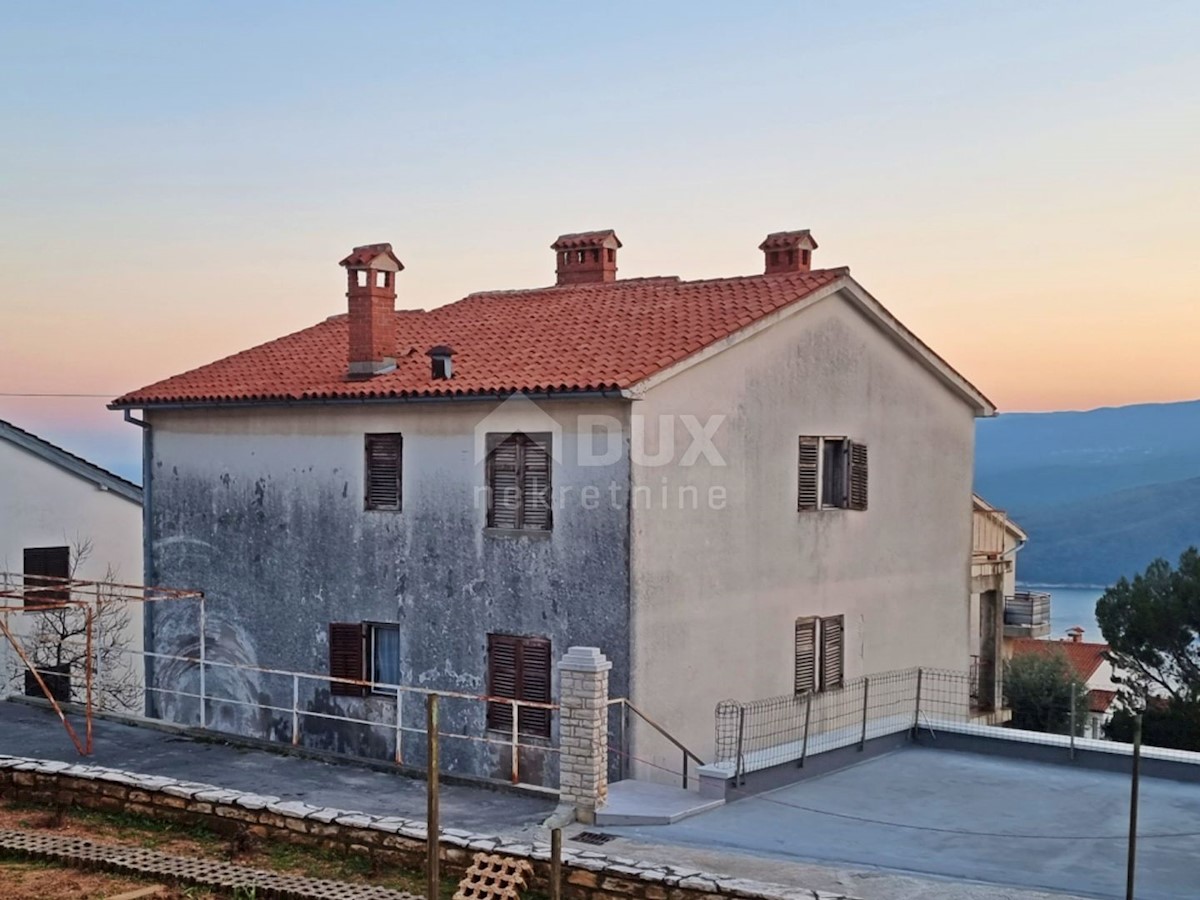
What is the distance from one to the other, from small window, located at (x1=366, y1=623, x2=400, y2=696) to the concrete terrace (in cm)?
137

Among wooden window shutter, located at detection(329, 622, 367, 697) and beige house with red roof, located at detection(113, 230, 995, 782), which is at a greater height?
beige house with red roof, located at detection(113, 230, 995, 782)

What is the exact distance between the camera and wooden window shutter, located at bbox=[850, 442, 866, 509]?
738 inches

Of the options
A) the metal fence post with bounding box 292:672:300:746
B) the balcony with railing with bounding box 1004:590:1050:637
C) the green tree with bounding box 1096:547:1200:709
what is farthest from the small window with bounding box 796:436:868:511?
the balcony with railing with bounding box 1004:590:1050:637

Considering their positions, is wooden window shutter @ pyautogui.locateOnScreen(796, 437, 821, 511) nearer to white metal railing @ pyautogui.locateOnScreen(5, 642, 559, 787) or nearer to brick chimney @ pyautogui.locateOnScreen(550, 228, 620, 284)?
white metal railing @ pyautogui.locateOnScreen(5, 642, 559, 787)

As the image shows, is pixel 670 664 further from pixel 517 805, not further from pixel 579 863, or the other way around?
pixel 579 863

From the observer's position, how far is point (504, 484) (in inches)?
648

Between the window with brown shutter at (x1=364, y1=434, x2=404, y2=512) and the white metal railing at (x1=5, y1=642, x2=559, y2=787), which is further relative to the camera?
the window with brown shutter at (x1=364, y1=434, x2=404, y2=512)

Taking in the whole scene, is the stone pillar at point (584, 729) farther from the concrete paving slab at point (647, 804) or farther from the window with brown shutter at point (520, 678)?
the window with brown shutter at point (520, 678)

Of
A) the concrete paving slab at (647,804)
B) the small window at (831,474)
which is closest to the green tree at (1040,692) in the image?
the small window at (831,474)

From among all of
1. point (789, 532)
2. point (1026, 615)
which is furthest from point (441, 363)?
point (1026, 615)

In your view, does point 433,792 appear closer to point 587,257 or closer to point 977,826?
point 977,826

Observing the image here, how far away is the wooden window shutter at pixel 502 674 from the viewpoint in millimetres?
16250

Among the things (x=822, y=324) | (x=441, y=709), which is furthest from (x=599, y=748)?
(x=822, y=324)

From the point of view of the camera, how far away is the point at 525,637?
16156 millimetres
